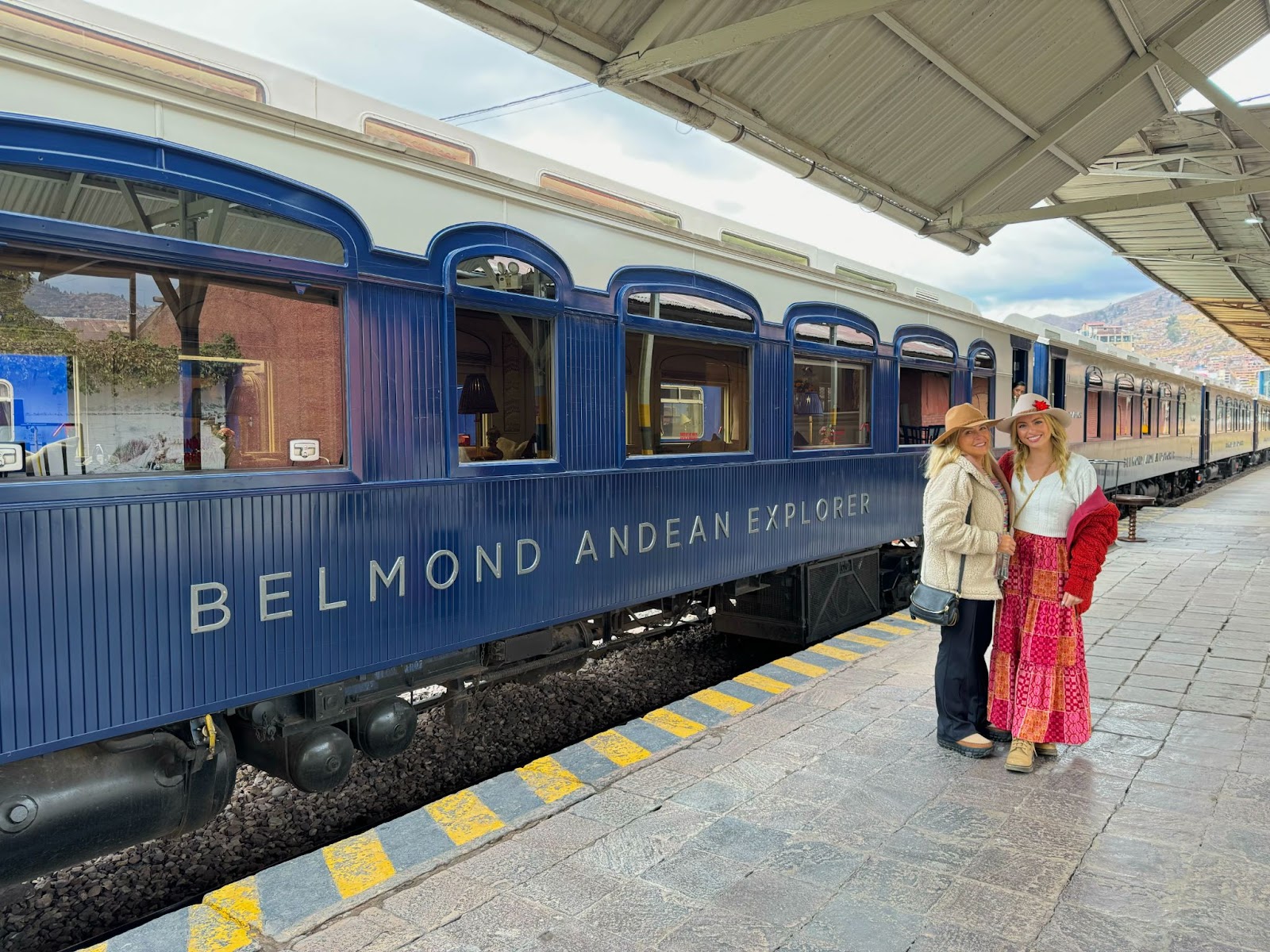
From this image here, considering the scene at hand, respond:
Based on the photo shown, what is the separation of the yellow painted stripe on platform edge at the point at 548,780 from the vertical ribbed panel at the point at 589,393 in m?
1.44

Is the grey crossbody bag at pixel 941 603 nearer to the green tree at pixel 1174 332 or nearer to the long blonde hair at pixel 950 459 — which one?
the long blonde hair at pixel 950 459

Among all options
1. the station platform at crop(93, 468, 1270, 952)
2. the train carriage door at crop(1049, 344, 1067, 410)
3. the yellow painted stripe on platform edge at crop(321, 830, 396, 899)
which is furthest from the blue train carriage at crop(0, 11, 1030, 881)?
the train carriage door at crop(1049, 344, 1067, 410)

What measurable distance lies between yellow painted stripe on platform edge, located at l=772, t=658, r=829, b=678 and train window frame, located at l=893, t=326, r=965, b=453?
2595 millimetres

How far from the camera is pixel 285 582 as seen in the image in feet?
10.3

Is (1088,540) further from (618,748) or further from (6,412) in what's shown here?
(6,412)

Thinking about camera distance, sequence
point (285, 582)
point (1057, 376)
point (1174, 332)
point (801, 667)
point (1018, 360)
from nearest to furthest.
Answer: point (285, 582), point (801, 667), point (1018, 360), point (1057, 376), point (1174, 332)

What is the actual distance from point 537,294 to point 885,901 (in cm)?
294

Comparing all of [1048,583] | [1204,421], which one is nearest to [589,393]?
[1048,583]

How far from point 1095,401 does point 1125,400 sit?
231cm

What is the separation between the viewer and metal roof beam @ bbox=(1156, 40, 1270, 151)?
715 cm

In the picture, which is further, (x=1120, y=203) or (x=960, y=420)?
(x=1120, y=203)

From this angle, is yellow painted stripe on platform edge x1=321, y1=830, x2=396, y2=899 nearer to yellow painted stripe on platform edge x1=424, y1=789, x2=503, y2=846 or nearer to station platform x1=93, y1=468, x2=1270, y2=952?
station platform x1=93, y1=468, x2=1270, y2=952

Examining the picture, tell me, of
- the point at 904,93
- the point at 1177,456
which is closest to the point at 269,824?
the point at 904,93

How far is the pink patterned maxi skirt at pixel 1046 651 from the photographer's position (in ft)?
11.9
